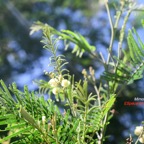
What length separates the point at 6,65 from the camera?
7.55 meters

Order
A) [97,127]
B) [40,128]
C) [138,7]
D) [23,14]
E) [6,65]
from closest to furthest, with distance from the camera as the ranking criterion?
1. [40,128]
2. [97,127]
3. [138,7]
4. [6,65]
5. [23,14]

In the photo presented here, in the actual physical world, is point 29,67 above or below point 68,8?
below

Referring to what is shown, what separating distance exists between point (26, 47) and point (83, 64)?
154cm

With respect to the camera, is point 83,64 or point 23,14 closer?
point 83,64

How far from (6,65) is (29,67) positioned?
42 centimetres

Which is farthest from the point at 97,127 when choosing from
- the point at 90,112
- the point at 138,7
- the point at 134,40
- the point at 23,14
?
the point at 23,14

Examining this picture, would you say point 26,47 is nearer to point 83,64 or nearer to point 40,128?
point 83,64

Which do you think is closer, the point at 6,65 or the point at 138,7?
the point at 138,7

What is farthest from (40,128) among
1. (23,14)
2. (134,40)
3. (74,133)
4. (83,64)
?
(23,14)

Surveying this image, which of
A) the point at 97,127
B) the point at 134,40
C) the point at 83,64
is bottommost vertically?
the point at 83,64

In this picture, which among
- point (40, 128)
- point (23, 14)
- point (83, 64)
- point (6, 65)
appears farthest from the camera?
point (23, 14)

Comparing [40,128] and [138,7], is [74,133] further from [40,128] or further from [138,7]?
[138,7]

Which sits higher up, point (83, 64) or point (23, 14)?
point (23, 14)

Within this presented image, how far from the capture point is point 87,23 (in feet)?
27.6
